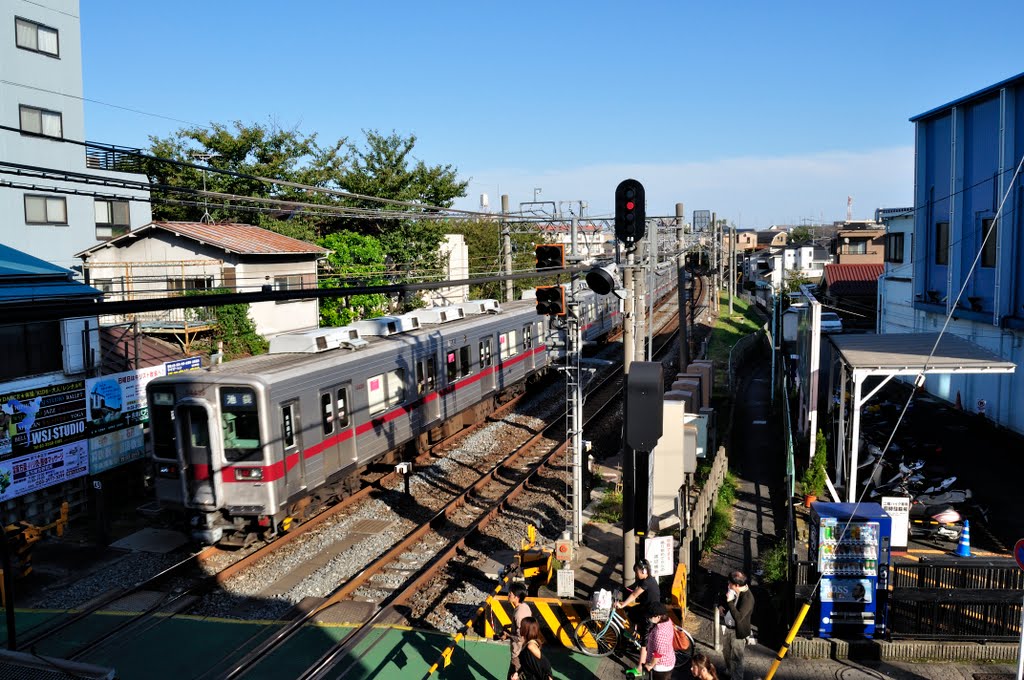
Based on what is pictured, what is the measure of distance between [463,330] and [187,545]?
776 cm

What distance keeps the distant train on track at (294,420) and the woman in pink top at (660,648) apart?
18.1 ft

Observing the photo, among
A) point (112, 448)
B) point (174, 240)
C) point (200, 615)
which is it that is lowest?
point (200, 615)

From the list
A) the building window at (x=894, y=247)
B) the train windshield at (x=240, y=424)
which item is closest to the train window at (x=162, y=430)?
the train windshield at (x=240, y=424)

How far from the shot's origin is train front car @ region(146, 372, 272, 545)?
11312 mm

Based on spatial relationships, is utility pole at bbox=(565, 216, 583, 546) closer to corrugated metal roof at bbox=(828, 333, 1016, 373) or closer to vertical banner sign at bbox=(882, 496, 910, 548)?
vertical banner sign at bbox=(882, 496, 910, 548)

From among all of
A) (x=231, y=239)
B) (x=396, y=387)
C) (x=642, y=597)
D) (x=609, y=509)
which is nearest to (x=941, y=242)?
(x=609, y=509)

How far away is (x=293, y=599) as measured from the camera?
10258 mm

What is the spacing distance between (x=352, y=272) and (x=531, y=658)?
23969mm

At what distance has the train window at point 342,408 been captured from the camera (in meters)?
13.2

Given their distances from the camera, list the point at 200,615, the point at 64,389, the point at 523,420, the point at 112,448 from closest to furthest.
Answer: the point at 200,615 → the point at 64,389 → the point at 112,448 → the point at 523,420

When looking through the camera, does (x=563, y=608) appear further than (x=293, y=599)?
No

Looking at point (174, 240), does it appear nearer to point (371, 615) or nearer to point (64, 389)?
point (64, 389)

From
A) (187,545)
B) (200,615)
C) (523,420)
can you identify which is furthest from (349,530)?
(523,420)

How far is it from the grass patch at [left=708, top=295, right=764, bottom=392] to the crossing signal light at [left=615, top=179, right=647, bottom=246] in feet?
53.2
